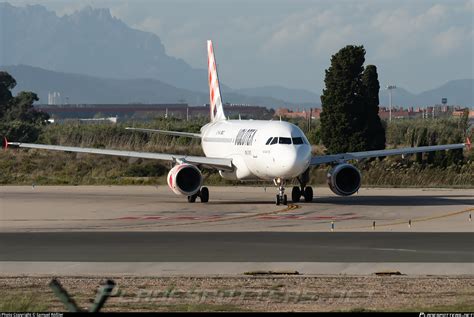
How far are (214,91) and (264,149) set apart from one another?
14.9m

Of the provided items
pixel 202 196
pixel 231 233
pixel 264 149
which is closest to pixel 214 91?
pixel 202 196

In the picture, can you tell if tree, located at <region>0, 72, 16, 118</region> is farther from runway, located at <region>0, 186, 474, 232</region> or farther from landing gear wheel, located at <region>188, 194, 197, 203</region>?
landing gear wheel, located at <region>188, 194, 197, 203</region>

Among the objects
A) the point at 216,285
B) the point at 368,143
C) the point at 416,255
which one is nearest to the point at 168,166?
the point at 368,143

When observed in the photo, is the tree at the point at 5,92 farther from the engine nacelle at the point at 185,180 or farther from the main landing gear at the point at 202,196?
the engine nacelle at the point at 185,180

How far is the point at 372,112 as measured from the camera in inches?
2879

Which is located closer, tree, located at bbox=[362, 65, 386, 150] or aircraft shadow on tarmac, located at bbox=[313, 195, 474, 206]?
aircraft shadow on tarmac, located at bbox=[313, 195, 474, 206]

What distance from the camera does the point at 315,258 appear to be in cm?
2662

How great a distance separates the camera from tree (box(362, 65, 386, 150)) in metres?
72.1

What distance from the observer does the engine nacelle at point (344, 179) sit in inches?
1848

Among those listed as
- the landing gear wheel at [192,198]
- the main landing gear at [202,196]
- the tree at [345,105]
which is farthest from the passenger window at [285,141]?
the tree at [345,105]

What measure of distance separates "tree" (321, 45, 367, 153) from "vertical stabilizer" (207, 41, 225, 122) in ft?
44.8

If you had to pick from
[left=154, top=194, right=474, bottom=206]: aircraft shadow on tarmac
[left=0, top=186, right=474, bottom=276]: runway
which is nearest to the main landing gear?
[left=154, top=194, right=474, bottom=206]: aircraft shadow on tarmac

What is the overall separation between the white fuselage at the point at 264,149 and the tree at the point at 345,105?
20.8m

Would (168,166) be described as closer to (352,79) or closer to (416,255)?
(352,79)
